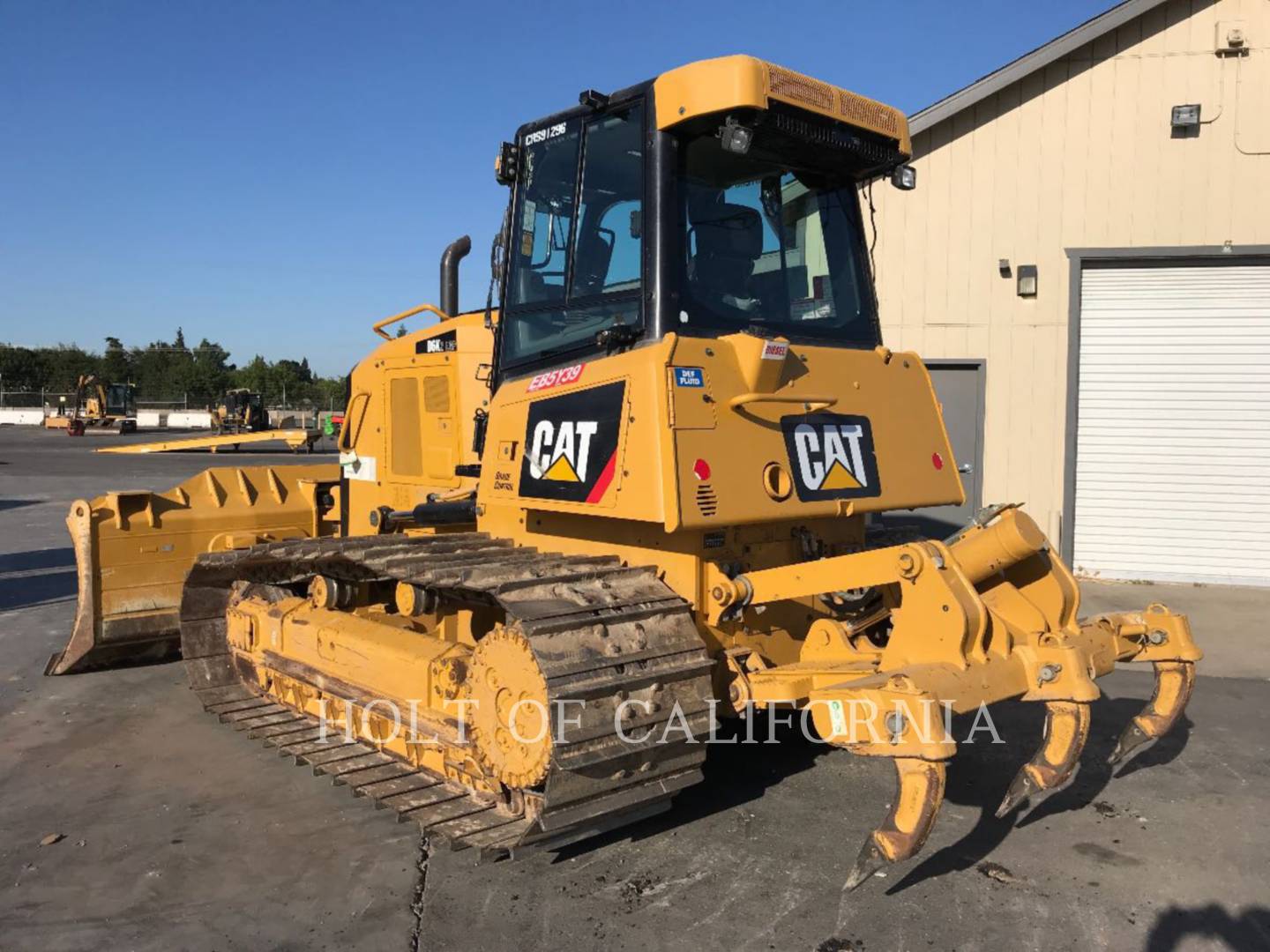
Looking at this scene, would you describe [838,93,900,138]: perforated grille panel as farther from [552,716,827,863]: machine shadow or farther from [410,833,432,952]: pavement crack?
[410,833,432,952]: pavement crack

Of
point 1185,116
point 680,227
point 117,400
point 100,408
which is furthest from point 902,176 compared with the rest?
point 117,400

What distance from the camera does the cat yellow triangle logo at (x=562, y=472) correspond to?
14.1ft

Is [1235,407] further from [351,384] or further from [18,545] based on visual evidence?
[18,545]

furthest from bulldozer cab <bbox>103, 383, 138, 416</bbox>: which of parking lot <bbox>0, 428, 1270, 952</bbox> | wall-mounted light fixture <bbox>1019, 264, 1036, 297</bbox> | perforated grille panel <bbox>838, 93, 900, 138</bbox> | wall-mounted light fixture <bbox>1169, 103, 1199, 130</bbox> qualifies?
perforated grille panel <bbox>838, 93, 900, 138</bbox>

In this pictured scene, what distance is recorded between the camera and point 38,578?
10.8 meters

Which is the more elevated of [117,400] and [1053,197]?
[1053,197]

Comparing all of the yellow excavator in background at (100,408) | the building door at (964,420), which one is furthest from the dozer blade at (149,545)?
the yellow excavator in background at (100,408)

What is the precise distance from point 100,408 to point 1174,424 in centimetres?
4979

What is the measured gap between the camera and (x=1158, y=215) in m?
10.8

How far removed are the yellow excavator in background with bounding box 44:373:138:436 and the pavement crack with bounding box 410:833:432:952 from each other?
48.0 metres

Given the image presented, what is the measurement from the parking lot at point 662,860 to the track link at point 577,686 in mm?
279

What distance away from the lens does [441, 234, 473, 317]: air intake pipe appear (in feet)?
22.3

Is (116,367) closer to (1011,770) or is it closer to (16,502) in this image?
(16,502)

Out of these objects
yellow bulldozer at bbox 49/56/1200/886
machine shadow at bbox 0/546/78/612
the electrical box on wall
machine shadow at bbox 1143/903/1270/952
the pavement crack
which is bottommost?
machine shadow at bbox 1143/903/1270/952
